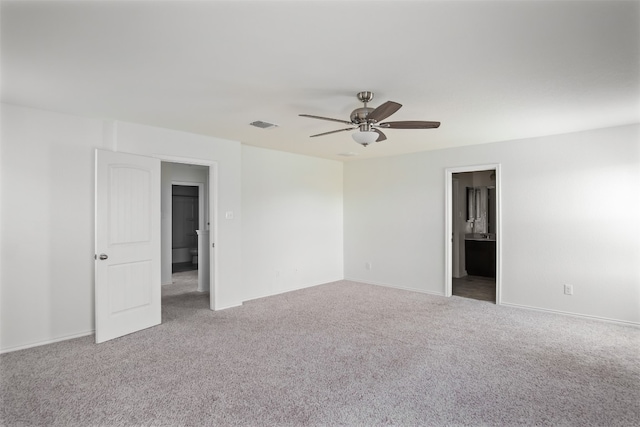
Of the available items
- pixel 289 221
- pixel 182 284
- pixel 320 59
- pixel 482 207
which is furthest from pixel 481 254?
pixel 320 59

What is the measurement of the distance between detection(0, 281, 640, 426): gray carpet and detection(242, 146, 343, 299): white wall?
136 cm

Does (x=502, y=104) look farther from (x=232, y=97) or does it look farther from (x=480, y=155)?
(x=232, y=97)

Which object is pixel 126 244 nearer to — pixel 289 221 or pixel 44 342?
pixel 44 342

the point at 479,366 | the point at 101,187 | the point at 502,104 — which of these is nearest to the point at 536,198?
the point at 502,104

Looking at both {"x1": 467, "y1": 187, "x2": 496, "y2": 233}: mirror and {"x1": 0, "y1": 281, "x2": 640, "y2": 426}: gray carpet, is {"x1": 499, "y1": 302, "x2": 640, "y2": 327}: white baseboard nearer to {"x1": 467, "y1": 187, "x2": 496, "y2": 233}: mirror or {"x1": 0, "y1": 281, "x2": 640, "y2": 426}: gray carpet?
{"x1": 0, "y1": 281, "x2": 640, "y2": 426}: gray carpet

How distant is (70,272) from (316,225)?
3.94 meters

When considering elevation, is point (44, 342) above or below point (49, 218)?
below

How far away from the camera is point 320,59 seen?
2.47 metres

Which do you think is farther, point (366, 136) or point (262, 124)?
point (262, 124)

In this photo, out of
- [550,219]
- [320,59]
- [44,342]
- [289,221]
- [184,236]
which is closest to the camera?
[320,59]

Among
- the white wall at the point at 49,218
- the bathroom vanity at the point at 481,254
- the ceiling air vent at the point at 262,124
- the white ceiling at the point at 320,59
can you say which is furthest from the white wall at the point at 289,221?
the bathroom vanity at the point at 481,254

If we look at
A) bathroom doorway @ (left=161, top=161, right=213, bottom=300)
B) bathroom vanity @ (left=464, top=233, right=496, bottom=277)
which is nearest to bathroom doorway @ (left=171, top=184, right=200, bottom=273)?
bathroom doorway @ (left=161, top=161, right=213, bottom=300)

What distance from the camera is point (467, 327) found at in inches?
168

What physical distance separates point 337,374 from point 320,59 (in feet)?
8.00
